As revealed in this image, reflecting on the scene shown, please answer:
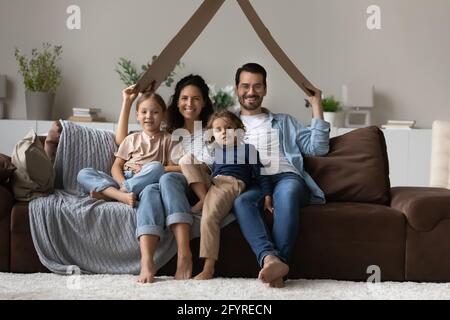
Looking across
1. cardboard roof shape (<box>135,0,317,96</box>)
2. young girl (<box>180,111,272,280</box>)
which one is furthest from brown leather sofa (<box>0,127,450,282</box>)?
cardboard roof shape (<box>135,0,317,96</box>)

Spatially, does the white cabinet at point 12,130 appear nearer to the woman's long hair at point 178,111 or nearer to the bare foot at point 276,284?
the woman's long hair at point 178,111

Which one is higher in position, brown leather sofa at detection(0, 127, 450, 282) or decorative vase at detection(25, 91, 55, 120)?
decorative vase at detection(25, 91, 55, 120)

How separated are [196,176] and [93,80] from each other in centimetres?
296

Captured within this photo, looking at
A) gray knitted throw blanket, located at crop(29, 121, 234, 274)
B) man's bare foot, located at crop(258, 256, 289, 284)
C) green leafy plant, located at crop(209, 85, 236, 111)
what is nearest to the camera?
man's bare foot, located at crop(258, 256, 289, 284)

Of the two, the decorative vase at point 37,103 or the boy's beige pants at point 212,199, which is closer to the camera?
the boy's beige pants at point 212,199

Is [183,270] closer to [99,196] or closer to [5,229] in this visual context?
[99,196]

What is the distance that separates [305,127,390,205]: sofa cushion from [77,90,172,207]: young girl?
2.36 feet

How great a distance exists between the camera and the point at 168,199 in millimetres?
2525

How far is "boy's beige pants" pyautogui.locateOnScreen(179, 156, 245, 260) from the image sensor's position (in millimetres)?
2475

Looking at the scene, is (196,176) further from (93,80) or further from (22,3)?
(22,3)

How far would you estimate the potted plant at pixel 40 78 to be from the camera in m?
5.09

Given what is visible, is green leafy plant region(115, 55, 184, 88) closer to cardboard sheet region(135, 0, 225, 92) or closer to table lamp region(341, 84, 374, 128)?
table lamp region(341, 84, 374, 128)

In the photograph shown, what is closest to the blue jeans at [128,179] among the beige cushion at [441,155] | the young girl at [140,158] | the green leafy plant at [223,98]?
the young girl at [140,158]

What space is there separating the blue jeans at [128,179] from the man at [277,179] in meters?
0.39
